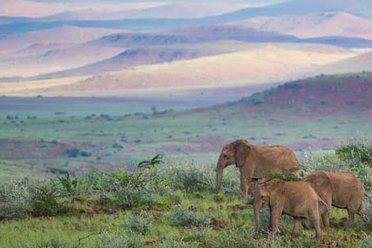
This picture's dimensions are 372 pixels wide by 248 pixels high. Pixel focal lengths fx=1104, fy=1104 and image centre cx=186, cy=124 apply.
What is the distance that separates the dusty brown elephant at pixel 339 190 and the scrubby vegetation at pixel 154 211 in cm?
17

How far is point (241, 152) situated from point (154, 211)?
183 cm

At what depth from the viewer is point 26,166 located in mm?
61188

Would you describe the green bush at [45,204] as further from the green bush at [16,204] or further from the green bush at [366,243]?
the green bush at [366,243]

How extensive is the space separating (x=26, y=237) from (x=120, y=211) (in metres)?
2.11

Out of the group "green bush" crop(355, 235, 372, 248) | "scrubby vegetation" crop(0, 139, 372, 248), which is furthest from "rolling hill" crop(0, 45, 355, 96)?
"green bush" crop(355, 235, 372, 248)

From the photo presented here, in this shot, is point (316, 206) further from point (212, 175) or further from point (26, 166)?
point (26, 166)

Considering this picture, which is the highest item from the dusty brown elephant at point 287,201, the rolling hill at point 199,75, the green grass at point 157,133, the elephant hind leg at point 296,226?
the dusty brown elephant at point 287,201

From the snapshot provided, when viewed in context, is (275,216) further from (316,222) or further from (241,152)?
(241,152)

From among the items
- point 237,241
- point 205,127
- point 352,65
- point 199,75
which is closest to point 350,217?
point 237,241

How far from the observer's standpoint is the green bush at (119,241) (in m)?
11.5

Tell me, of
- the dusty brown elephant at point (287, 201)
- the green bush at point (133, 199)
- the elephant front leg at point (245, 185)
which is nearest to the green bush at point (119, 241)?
the dusty brown elephant at point (287, 201)

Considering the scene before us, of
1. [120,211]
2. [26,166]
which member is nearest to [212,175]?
[120,211]

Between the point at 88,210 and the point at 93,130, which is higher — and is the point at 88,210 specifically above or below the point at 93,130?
above

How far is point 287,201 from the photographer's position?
1232cm
